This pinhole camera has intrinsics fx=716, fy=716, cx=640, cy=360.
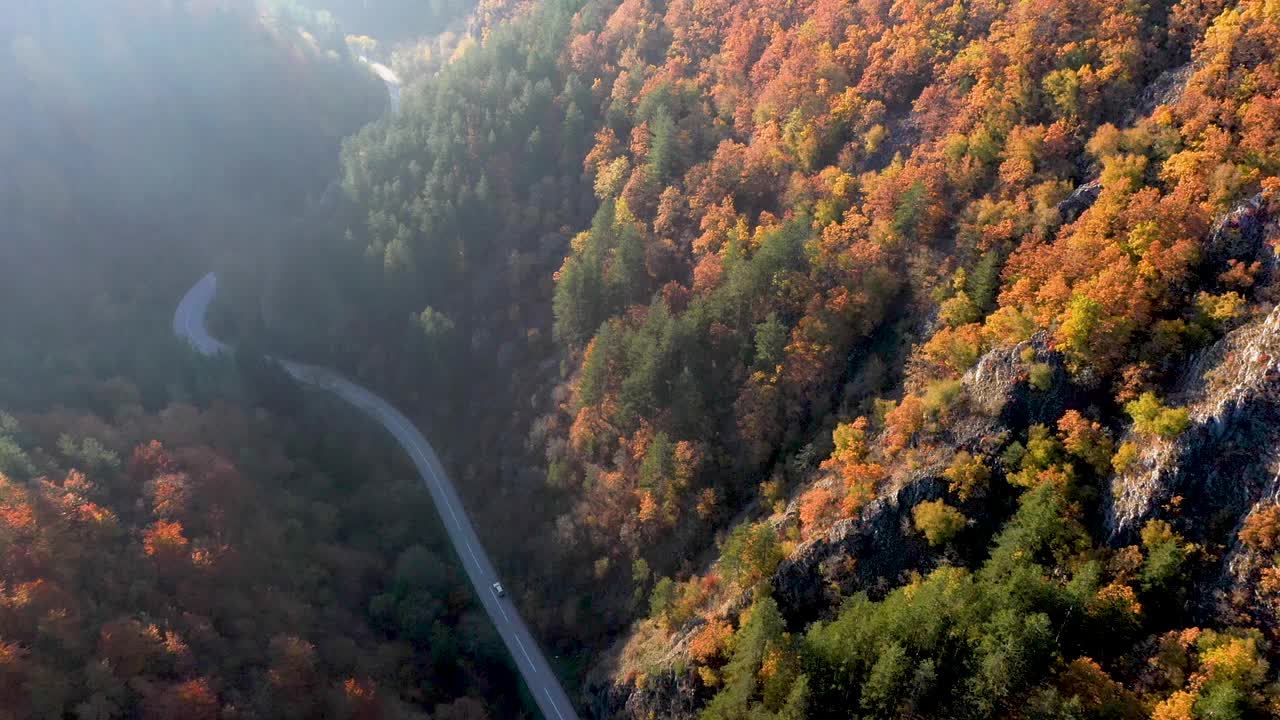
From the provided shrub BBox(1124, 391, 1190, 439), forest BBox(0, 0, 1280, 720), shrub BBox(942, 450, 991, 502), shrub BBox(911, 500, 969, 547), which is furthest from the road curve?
shrub BBox(1124, 391, 1190, 439)

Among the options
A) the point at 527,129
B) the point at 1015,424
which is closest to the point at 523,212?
the point at 527,129

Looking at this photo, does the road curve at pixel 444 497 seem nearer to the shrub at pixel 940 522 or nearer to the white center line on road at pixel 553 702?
the white center line on road at pixel 553 702

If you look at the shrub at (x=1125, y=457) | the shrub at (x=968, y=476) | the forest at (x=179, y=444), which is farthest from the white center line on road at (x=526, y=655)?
the shrub at (x=1125, y=457)

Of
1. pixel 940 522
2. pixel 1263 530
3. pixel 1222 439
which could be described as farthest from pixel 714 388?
pixel 1263 530

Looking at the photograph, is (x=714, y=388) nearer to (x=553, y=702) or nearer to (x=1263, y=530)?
(x=553, y=702)

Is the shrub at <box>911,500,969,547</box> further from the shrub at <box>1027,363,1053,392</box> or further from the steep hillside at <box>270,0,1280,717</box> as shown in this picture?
the shrub at <box>1027,363,1053,392</box>

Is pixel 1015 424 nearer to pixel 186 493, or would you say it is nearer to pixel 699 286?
pixel 699 286
